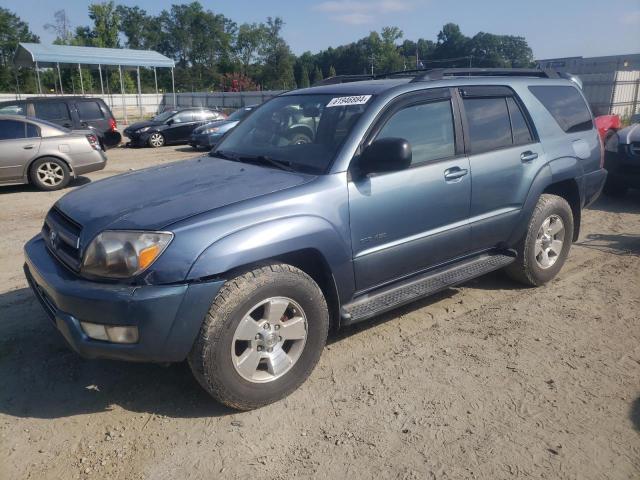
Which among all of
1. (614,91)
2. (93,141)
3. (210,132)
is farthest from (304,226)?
(614,91)

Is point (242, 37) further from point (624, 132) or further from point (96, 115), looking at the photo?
point (624, 132)

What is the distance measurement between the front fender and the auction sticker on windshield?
0.98 meters

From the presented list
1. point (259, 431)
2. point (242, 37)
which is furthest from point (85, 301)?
point (242, 37)

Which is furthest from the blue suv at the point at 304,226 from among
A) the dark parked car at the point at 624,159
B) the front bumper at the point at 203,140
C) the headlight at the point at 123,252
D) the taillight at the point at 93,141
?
the front bumper at the point at 203,140

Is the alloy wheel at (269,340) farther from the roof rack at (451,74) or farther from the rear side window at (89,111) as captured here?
the rear side window at (89,111)

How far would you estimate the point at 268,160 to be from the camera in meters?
3.62

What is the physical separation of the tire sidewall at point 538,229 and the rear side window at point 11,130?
356 inches

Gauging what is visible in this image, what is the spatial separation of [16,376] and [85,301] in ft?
3.84

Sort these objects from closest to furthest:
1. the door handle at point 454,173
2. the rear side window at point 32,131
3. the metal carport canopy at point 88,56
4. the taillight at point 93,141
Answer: the door handle at point 454,173
the rear side window at point 32,131
the taillight at point 93,141
the metal carport canopy at point 88,56

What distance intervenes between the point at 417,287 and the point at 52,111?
12.5 m

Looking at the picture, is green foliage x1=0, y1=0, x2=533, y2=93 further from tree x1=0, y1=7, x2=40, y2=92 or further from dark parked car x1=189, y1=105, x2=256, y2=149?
dark parked car x1=189, y1=105, x2=256, y2=149

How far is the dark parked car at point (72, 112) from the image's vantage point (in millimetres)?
12836

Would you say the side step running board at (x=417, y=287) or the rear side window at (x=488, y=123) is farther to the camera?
the rear side window at (x=488, y=123)

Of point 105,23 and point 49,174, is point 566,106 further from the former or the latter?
point 105,23
